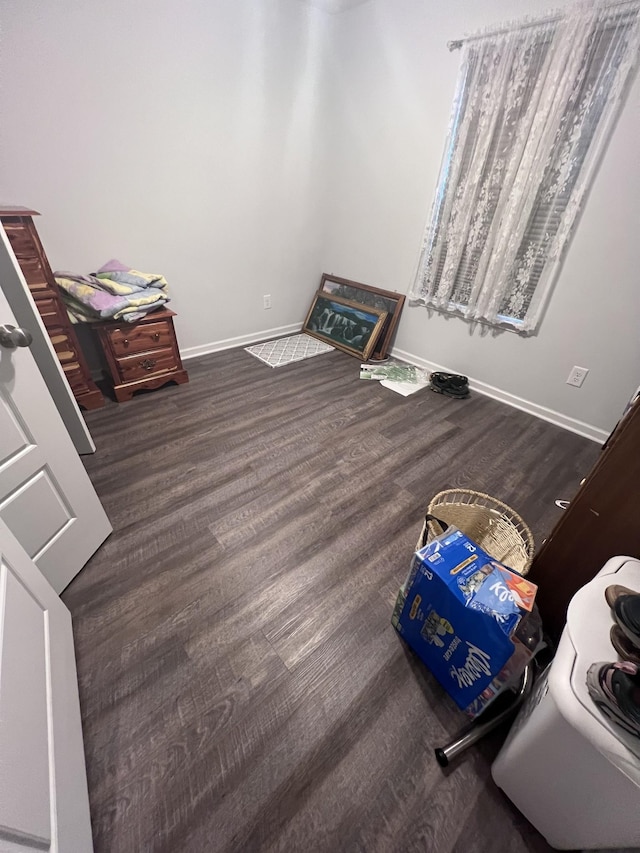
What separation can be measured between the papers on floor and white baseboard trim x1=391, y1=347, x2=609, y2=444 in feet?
0.37

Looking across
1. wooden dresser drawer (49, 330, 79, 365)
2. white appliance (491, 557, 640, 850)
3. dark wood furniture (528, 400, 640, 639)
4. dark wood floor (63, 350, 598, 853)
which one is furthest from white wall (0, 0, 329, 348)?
white appliance (491, 557, 640, 850)

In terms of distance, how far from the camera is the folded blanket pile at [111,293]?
6.23 ft

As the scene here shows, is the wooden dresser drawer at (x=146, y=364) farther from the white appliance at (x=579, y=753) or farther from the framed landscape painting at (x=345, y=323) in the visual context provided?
the white appliance at (x=579, y=753)

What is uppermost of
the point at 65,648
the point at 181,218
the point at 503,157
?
the point at 503,157

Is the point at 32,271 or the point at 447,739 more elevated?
the point at 32,271

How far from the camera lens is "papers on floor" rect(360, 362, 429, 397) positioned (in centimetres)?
263

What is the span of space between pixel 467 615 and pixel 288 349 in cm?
265

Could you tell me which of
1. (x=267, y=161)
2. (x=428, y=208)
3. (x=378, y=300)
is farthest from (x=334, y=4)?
(x=378, y=300)

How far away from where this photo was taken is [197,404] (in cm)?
227

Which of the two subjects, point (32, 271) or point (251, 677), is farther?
point (32, 271)

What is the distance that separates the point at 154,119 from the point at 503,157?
2135 mm

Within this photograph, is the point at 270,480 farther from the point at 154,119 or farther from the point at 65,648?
the point at 154,119

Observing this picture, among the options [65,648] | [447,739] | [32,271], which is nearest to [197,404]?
[32,271]

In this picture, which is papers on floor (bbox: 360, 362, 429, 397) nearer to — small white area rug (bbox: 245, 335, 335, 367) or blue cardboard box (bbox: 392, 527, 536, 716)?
small white area rug (bbox: 245, 335, 335, 367)
